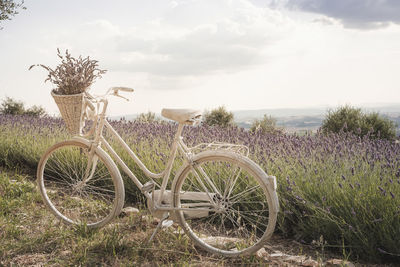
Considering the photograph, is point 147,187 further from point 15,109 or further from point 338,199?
point 15,109

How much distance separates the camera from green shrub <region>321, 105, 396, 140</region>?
877 cm

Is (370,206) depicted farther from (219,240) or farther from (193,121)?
(193,121)

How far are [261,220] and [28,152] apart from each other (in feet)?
13.2

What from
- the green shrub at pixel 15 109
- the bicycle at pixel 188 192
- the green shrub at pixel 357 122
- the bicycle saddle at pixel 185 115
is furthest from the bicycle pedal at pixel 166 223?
the green shrub at pixel 15 109

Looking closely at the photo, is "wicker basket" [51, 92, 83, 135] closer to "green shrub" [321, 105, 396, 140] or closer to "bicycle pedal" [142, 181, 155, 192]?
"bicycle pedal" [142, 181, 155, 192]

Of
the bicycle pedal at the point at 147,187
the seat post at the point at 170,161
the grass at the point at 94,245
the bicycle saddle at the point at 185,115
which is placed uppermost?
the bicycle saddle at the point at 185,115

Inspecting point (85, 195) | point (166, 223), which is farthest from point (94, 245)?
point (85, 195)

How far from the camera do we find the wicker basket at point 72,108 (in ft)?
11.0

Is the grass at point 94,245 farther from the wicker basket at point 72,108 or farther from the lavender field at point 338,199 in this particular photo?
the wicker basket at point 72,108

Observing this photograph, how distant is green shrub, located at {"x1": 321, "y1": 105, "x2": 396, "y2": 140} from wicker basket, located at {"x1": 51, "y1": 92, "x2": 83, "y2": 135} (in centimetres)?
661

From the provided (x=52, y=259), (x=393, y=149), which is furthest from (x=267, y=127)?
(x=52, y=259)

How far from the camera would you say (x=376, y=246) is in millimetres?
3090

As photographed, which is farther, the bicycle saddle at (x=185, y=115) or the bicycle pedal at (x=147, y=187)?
the bicycle pedal at (x=147, y=187)

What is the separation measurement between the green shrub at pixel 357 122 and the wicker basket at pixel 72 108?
21.7 ft
